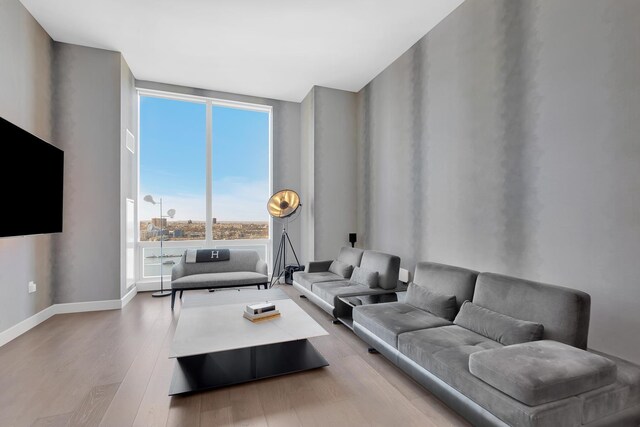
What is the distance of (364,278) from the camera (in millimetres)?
3867

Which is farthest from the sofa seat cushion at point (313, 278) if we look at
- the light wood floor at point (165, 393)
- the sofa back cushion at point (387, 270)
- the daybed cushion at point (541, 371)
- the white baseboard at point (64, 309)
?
the daybed cushion at point (541, 371)

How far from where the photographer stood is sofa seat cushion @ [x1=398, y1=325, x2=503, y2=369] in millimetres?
2064

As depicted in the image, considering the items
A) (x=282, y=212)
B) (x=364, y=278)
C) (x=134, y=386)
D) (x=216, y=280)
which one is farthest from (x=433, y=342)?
(x=282, y=212)

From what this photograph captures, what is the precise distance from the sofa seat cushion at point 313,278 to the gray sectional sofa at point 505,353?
1290 mm

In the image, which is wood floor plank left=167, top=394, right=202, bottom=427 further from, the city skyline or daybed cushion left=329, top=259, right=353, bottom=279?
the city skyline

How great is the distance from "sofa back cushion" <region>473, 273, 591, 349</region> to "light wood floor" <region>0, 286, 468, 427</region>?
84 centimetres

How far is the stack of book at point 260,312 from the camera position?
258 cm

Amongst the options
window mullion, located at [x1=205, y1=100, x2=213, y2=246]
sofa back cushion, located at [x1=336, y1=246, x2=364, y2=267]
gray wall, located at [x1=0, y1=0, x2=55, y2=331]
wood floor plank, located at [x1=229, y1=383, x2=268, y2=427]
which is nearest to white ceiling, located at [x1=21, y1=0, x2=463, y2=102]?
gray wall, located at [x1=0, y1=0, x2=55, y2=331]

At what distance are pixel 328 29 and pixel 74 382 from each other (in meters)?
4.30

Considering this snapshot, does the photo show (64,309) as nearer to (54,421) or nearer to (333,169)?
(54,421)

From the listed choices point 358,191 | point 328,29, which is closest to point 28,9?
point 328,29

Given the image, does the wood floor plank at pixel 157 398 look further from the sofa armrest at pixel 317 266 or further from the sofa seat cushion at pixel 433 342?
the sofa armrest at pixel 317 266

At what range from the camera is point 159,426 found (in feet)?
5.93

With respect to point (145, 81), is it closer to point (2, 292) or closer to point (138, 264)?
point (138, 264)
